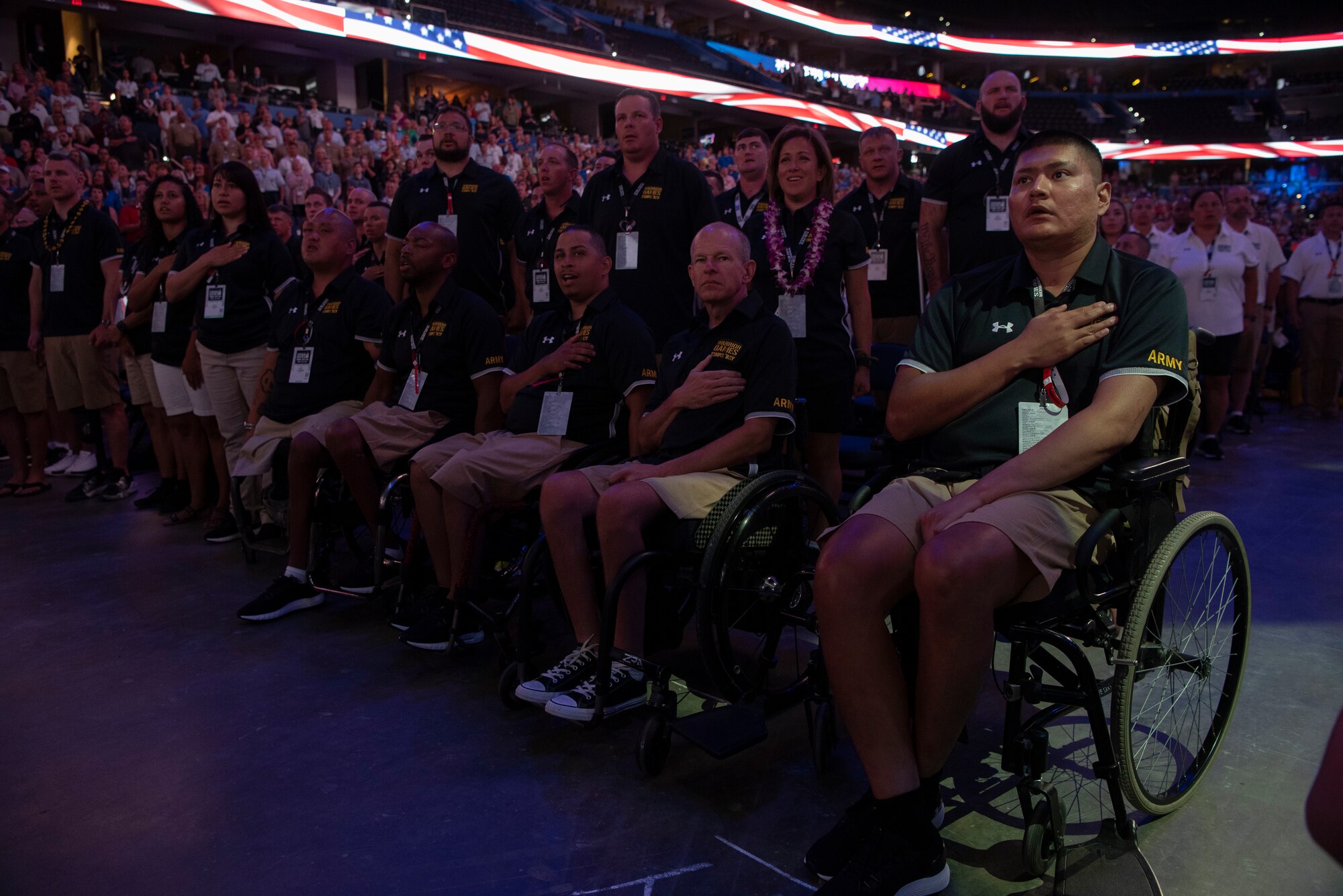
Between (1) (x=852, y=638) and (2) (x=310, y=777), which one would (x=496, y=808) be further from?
(1) (x=852, y=638)

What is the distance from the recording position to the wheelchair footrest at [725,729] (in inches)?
79.9

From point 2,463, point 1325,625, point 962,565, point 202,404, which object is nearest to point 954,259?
point 1325,625

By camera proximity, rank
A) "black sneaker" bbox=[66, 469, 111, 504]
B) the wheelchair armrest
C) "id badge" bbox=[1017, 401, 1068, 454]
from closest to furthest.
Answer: the wheelchair armrest
"id badge" bbox=[1017, 401, 1068, 454]
"black sneaker" bbox=[66, 469, 111, 504]

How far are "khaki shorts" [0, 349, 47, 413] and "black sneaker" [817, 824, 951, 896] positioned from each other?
18.1 feet

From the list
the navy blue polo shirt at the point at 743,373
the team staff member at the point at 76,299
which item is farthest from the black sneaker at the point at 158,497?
the navy blue polo shirt at the point at 743,373

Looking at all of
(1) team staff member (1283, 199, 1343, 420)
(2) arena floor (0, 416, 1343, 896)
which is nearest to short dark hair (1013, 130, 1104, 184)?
(2) arena floor (0, 416, 1343, 896)

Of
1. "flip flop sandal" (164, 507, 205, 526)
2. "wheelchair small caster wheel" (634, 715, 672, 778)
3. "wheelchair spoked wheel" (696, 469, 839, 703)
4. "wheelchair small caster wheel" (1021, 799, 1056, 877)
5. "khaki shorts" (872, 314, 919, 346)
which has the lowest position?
"flip flop sandal" (164, 507, 205, 526)

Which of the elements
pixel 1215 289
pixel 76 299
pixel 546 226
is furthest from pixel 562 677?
pixel 1215 289

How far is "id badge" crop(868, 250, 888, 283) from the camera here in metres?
4.18

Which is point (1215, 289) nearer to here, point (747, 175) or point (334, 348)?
point (747, 175)

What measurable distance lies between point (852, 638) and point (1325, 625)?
212 centimetres

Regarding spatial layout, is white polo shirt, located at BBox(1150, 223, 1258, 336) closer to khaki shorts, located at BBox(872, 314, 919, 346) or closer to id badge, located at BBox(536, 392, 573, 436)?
khaki shorts, located at BBox(872, 314, 919, 346)

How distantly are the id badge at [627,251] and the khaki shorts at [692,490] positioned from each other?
131cm

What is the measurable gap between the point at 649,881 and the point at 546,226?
9.64ft
